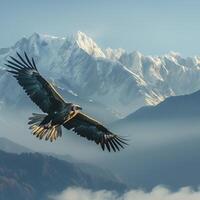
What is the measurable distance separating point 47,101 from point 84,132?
5000 millimetres

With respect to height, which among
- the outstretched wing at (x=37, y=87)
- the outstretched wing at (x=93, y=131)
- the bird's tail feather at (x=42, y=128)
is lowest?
the outstretched wing at (x=93, y=131)

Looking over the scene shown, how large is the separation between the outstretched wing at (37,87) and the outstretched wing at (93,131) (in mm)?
2983

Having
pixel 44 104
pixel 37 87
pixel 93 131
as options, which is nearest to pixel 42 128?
pixel 44 104

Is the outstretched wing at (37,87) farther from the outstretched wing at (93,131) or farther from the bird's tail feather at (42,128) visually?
the outstretched wing at (93,131)

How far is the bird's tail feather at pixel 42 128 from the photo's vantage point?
56.1 metres

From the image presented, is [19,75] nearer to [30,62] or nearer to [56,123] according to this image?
[30,62]

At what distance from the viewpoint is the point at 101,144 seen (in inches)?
2383

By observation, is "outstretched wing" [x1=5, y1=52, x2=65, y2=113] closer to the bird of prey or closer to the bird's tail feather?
the bird of prey

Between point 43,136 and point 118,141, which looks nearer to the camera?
point 43,136

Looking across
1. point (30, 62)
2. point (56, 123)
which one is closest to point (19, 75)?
point (30, 62)

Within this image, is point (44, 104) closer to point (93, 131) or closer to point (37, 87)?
point (37, 87)

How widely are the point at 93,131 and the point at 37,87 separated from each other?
6809 millimetres

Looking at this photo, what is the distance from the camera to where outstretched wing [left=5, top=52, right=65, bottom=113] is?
57281mm

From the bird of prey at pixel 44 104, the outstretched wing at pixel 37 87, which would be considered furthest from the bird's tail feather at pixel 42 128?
the outstretched wing at pixel 37 87
